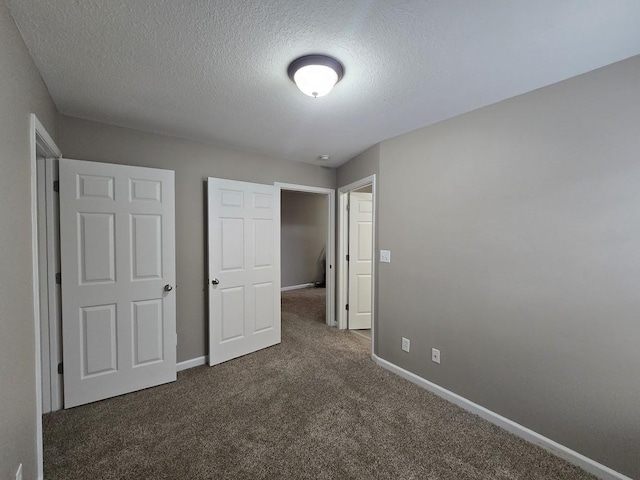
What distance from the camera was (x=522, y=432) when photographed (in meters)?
1.79

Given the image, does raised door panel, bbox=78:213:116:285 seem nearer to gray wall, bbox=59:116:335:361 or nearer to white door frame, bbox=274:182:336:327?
gray wall, bbox=59:116:335:361

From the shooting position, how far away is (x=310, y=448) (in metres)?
1.69

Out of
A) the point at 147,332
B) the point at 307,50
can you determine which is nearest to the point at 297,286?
the point at 147,332

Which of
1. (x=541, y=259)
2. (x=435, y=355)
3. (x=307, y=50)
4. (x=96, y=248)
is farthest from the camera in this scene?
(x=435, y=355)

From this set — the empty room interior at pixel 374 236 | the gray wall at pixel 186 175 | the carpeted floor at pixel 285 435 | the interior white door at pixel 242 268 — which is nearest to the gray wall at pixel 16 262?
the empty room interior at pixel 374 236

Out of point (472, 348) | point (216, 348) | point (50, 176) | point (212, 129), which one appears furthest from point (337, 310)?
point (50, 176)

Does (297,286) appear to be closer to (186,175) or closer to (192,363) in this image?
(192,363)

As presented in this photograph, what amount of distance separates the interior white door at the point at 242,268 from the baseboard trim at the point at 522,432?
1.67 m

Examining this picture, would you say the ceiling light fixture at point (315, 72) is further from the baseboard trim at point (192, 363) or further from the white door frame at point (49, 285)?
the baseboard trim at point (192, 363)

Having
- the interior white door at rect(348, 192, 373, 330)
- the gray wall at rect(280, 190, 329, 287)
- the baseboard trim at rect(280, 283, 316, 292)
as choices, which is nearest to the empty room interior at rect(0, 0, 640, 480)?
the interior white door at rect(348, 192, 373, 330)

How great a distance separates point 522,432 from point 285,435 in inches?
63.5

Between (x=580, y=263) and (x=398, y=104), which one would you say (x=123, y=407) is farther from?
(x=580, y=263)

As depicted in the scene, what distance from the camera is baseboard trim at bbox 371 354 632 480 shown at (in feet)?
4.90

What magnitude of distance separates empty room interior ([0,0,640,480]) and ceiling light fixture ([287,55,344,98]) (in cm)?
1
